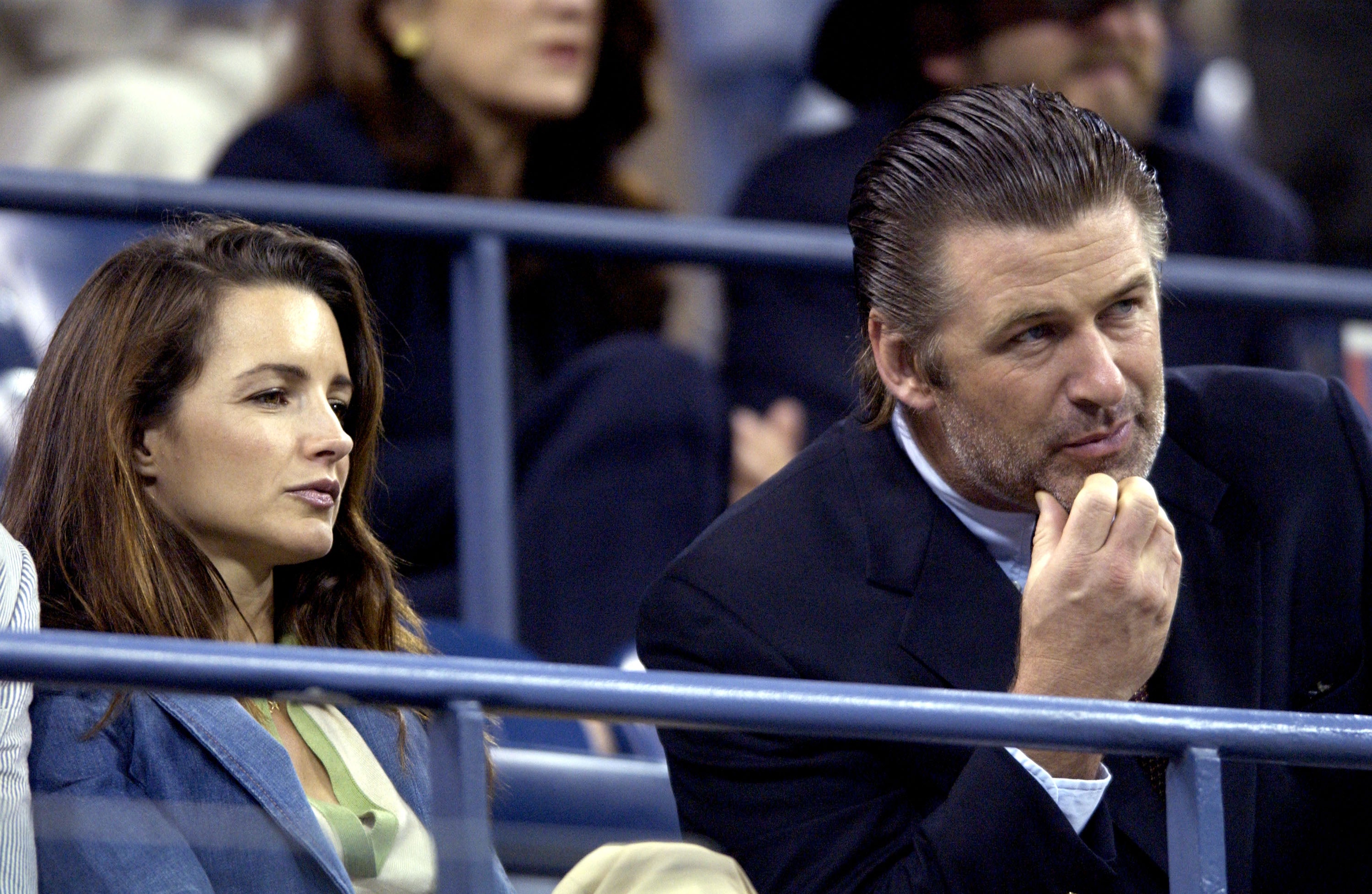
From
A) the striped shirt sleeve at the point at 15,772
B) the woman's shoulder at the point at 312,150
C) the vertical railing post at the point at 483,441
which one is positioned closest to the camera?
the striped shirt sleeve at the point at 15,772

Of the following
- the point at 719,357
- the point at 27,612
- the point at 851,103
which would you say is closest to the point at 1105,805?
the point at 27,612

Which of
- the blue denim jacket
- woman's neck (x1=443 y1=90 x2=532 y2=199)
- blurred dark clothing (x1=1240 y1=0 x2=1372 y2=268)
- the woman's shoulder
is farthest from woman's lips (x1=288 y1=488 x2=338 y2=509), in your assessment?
blurred dark clothing (x1=1240 y1=0 x2=1372 y2=268)

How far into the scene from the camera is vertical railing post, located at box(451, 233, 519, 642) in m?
3.38

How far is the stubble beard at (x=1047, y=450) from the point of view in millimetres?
2391

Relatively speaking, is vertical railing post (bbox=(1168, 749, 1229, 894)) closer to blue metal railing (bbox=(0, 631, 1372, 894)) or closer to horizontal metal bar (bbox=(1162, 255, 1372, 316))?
blue metal railing (bbox=(0, 631, 1372, 894))

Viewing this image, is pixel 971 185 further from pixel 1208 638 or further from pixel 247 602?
pixel 247 602

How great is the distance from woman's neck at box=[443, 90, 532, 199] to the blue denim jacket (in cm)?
191

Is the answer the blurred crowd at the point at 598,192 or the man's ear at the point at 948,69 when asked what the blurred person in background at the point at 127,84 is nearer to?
the blurred crowd at the point at 598,192

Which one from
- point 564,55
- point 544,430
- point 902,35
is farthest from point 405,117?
point 902,35

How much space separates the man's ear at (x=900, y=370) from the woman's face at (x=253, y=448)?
0.69 metres

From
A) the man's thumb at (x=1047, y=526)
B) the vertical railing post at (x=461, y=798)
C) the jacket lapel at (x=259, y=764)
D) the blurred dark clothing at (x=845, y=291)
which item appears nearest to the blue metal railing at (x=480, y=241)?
the blurred dark clothing at (x=845, y=291)

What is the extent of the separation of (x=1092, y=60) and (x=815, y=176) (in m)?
0.55

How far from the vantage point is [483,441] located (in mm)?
3428

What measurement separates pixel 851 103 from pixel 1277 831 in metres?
2.12
